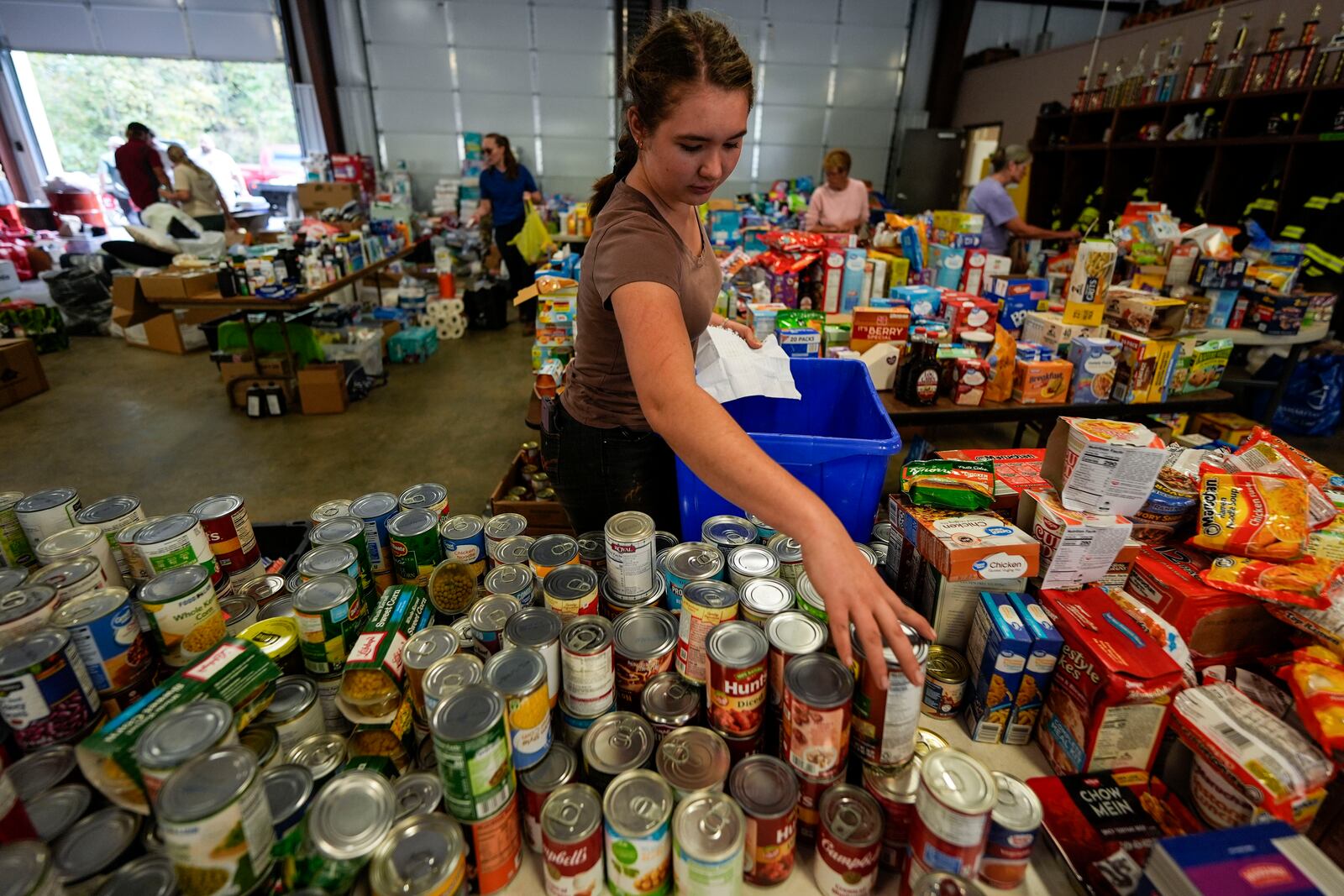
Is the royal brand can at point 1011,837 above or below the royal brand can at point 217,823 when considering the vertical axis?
below

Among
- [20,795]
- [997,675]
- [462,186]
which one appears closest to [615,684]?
[997,675]

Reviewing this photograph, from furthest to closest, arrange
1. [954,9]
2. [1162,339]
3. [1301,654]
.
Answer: [954,9], [1162,339], [1301,654]

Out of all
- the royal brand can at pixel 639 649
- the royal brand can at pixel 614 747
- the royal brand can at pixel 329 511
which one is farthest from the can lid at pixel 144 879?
the royal brand can at pixel 329 511

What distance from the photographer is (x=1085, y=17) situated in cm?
1008

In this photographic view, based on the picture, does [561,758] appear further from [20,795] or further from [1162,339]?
[1162,339]

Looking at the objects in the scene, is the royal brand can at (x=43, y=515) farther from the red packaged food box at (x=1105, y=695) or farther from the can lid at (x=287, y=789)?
the red packaged food box at (x=1105, y=695)

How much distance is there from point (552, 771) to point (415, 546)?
0.57m

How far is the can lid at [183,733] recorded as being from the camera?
74 cm

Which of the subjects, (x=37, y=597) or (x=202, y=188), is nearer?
(x=37, y=597)

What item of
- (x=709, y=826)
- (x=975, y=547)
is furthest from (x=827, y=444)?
(x=709, y=826)

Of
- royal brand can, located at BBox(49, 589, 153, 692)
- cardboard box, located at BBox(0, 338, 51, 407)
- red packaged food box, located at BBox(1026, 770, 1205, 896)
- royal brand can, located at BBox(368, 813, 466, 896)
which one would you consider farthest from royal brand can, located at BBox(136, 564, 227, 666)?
cardboard box, located at BBox(0, 338, 51, 407)

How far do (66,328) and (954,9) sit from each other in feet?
39.8

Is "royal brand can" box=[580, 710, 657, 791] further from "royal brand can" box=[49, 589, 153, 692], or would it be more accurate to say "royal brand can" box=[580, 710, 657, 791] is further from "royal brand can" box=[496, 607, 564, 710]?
"royal brand can" box=[49, 589, 153, 692]

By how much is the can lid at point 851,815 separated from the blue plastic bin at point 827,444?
24.6 inches
